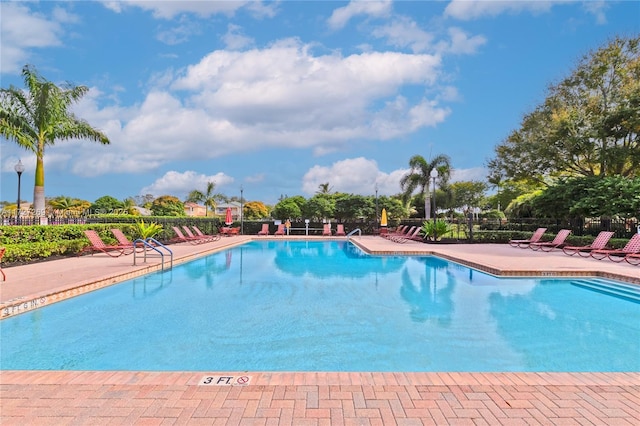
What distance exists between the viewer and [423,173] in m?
29.4

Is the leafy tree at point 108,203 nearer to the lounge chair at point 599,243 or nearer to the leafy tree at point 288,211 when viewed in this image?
the leafy tree at point 288,211

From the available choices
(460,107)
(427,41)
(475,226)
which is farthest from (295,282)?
(475,226)

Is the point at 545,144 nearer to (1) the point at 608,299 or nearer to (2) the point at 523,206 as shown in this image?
(2) the point at 523,206

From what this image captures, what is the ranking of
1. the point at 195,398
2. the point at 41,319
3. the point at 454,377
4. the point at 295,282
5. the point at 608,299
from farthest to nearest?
the point at 295,282 → the point at 608,299 → the point at 41,319 → the point at 454,377 → the point at 195,398

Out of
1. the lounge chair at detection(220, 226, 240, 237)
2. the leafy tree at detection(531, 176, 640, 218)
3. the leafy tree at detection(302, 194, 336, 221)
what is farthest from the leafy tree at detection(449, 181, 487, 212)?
the lounge chair at detection(220, 226, 240, 237)

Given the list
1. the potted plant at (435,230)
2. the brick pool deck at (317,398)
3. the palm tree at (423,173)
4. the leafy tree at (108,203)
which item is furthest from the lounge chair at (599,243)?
the leafy tree at (108,203)

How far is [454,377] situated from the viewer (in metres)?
3.20

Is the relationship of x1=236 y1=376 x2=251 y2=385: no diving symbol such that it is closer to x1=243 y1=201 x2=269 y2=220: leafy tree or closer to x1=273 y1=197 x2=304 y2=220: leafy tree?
x1=273 y1=197 x2=304 y2=220: leafy tree

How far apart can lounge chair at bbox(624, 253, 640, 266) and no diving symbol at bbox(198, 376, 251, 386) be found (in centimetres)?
1182

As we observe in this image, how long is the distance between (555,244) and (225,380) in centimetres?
1560

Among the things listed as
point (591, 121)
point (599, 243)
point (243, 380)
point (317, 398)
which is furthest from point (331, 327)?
point (591, 121)

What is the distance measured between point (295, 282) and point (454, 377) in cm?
600

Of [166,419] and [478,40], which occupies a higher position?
[478,40]

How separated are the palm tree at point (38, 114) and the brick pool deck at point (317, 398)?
60.7 ft
